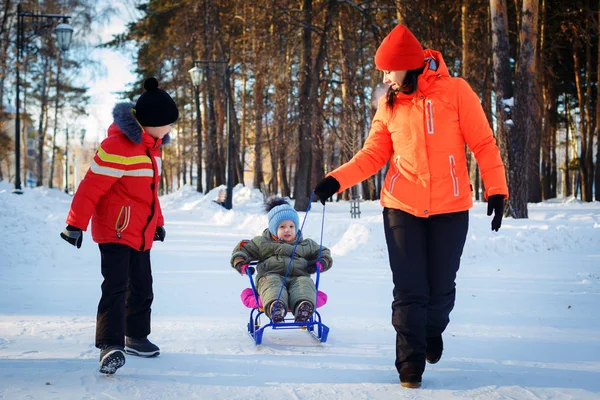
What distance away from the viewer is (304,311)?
4719mm

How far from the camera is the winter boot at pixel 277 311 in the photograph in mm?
4668

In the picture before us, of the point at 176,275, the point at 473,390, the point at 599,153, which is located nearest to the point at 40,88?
the point at 599,153

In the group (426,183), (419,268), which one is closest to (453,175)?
(426,183)

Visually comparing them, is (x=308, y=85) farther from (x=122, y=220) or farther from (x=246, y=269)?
(x=122, y=220)

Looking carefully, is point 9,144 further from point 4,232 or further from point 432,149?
point 432,149

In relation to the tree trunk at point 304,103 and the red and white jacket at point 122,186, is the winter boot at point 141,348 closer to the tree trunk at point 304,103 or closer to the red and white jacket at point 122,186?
the red and white jacket at point 122,186

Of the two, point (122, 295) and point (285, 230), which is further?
point (285, 230)

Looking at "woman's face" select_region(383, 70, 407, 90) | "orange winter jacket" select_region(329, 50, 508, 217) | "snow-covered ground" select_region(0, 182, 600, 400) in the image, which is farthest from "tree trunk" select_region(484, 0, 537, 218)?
"woman's face" select_region(383, 70, 407, 90)

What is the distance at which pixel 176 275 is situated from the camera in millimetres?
8594

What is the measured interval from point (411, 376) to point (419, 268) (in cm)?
62

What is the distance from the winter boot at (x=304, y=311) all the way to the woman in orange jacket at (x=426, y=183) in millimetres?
1019

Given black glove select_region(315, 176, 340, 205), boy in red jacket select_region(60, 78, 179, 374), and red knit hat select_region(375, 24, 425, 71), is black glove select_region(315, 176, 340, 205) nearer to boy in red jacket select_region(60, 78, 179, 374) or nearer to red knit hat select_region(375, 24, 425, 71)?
red knit hat select_region(375, 24, 425, 71)

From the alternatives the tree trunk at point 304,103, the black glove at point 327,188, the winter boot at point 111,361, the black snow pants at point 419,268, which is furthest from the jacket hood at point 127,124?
the tree trunk at point 304,103

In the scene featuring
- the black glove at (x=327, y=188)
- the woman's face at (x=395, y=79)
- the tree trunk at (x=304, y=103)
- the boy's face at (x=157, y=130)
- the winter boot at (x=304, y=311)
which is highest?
the tree trunk at (x=304, y=103)
